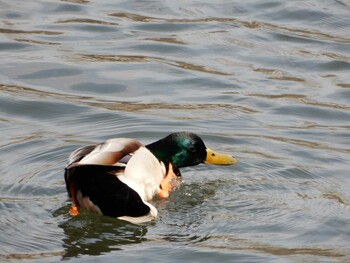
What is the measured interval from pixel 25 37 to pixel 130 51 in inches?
47.3

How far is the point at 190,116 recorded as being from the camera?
30.5 ft

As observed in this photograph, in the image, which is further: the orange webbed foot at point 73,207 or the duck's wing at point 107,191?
the orange webbed foot at point 73,207

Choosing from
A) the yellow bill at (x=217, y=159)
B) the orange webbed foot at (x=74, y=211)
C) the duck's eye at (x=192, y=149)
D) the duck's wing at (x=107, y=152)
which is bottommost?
the orange webbed foot at (x=74, y=211)

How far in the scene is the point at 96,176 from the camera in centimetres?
668

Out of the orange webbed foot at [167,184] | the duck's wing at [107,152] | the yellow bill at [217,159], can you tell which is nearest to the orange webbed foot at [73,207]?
the duck's wing at [107,152]

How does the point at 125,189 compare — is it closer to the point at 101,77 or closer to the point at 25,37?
the point at 101,77

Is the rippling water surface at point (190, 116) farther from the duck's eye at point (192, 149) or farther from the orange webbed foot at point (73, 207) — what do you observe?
the duck's eye at point (192, 149)

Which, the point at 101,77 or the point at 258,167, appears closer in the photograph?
the point at 258,167

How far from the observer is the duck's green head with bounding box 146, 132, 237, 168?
7684 mm

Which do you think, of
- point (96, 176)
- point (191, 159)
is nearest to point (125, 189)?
point (96, 176)

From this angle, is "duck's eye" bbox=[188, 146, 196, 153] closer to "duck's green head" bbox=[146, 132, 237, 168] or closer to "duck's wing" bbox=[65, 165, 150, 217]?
"duck's green head" bbox=[146, 132, 237, 168]

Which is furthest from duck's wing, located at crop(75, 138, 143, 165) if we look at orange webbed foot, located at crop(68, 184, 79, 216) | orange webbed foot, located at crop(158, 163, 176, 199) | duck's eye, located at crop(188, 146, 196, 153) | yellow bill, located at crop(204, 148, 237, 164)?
yellow bill, located at crop(204, 148, 237, 164)

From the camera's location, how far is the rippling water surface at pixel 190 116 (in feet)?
21.6

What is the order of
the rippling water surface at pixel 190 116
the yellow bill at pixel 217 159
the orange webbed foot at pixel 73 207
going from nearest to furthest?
the rippling water surface at pixel 190 116 < the orange webbed foot at pixel 73 207 < the yellow bill at pixel 217 159
